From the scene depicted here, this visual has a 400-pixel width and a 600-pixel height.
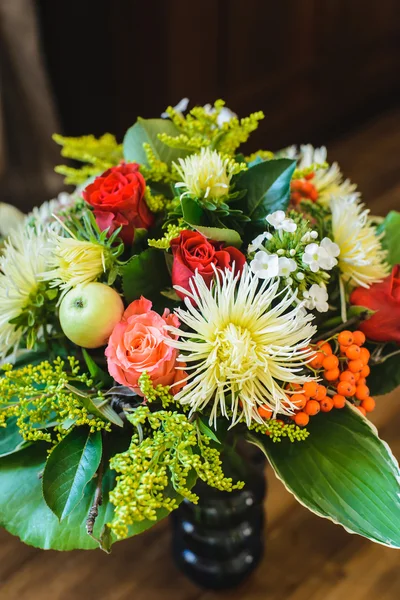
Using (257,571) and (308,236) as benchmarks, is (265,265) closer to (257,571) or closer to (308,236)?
(308,236)

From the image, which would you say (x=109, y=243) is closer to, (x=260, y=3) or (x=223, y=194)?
(x=223, y=194)

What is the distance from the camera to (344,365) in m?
0.51

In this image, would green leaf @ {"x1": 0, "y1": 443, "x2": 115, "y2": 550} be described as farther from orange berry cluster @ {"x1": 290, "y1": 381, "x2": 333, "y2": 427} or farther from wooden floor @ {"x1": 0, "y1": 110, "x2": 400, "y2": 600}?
wooden floor @ {"x1": 0, "y1": 110, "x2": 400, "y2": 600}

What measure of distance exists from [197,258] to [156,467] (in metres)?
0.15

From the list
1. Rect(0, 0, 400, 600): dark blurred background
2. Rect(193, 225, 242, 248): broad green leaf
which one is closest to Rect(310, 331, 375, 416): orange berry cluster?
Rect(193, 225, 242, 248): broad green leaf

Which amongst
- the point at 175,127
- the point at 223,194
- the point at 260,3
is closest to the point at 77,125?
the point at 260,3

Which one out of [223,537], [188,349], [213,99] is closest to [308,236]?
[188,349]

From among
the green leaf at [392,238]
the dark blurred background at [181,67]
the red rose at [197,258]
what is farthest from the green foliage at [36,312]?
the dark blurred background at [181,67]

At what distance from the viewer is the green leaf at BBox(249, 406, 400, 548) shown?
48 centimetres

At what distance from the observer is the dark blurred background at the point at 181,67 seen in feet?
4.30

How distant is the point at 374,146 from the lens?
2102 mm

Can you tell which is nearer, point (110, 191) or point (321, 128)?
point (110, 191)

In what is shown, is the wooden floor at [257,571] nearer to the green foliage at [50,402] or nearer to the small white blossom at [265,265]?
the green foliage at [50,402]

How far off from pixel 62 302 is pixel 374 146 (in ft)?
5.96
